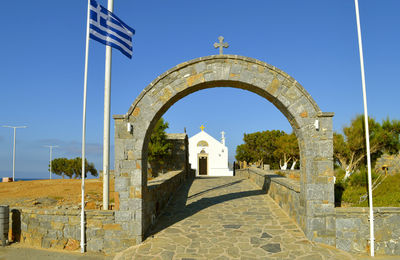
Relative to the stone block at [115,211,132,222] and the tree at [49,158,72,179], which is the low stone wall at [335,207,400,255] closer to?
the stone block at [115,211,132,222]

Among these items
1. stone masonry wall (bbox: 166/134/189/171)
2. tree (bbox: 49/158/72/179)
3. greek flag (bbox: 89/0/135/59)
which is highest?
greek flag (bbox: 89/0/135/59)

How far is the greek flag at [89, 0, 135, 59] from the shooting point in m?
6.88

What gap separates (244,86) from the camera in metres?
7.21

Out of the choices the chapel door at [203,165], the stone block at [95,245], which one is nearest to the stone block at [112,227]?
the stone block at [95,245]

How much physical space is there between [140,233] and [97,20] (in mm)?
5525

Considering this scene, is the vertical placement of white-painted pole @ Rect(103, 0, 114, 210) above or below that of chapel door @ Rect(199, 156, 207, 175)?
above

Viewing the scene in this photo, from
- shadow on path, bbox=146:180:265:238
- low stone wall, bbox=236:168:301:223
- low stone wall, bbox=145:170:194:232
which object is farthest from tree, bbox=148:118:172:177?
low stone wall, bbox=236:168:301:223

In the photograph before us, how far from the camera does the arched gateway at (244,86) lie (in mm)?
6434

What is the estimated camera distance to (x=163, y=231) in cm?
702

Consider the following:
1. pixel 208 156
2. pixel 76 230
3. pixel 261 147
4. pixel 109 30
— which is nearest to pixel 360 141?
pixel 109 30

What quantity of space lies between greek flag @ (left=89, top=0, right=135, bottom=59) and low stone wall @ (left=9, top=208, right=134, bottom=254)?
4425 mm

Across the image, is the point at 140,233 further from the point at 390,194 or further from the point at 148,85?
the point at 390,194

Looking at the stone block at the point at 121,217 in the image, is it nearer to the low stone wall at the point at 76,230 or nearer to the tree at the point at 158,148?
the low stone wall at the point at 76,230

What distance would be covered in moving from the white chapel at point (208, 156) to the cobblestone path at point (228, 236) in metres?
26.5
